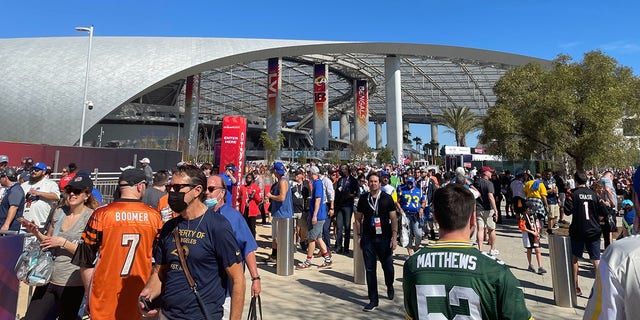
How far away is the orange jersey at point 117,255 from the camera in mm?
2643

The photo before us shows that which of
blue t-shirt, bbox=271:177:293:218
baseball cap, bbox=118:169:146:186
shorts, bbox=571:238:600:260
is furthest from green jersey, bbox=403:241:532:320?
blue t-shirt, bbox=271:177:293:218

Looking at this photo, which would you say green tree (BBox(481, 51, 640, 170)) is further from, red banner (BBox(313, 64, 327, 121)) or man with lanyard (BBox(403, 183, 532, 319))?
red banner (BBox(313, 64, 327, 121))

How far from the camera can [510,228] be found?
10984 mm

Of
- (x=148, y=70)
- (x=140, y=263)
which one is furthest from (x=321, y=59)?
(x=140, y=263)

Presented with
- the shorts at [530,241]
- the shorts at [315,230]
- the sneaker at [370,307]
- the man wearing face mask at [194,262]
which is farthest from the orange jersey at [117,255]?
the shorts at [530,241]

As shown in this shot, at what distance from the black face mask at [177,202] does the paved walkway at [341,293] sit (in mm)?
2606

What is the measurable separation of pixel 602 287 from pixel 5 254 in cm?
357

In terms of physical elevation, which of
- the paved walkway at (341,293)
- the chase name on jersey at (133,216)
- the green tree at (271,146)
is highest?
the green tree at (271,146)

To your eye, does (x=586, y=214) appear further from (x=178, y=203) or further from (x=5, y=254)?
(x=5, y=254)

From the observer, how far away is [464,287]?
1404mm

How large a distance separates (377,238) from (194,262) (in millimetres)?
3039

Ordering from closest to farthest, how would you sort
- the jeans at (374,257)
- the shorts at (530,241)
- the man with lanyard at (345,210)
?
the jeans at (374,257) < the shorts at (530,241) < the man with lanyard at (345,210)

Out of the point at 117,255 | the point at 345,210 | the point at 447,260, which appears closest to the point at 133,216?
the point at 117,255

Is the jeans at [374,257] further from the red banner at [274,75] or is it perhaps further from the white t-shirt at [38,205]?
the red banner at [274,75]
